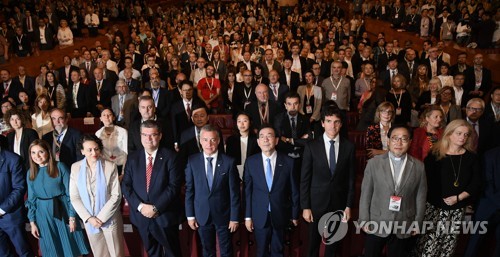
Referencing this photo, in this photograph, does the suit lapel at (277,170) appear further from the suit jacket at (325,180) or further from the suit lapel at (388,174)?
the suit lapel at (388,174)

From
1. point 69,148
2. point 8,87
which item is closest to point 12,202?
point 69,148

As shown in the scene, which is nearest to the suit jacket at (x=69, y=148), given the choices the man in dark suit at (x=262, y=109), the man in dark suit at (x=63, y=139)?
the man in dark suit at (x=63, y=139)

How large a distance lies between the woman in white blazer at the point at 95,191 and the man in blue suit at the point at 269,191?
1.12 m

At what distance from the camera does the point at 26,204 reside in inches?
144

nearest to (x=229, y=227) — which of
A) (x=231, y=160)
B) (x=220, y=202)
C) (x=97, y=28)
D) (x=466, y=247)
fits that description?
(x=220, y=202)

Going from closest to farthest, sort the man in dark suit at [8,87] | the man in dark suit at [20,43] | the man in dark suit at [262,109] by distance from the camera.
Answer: the man in dark suit at [262,109] → the man in dark suit at [8,87] → the man in dark suit at [20,43]

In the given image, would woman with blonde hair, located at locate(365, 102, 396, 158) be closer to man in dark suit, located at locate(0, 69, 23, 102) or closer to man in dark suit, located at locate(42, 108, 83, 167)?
man in dark suit, located at locate(42, 108, 83, 167)

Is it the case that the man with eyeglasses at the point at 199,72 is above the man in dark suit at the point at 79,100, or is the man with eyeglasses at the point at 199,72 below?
above

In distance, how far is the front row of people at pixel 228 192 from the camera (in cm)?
336

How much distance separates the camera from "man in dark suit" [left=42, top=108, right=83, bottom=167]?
4.35 metres

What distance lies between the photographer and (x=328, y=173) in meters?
3.40

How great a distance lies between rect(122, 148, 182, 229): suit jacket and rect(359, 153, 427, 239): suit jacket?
1.55 metres

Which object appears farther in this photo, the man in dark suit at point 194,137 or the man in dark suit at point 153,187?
the man in dark suit at point 194,137

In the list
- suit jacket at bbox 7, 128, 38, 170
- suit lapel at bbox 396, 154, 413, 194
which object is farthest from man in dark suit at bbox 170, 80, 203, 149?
suit lapel at bbox 396, 154, 413, 194
